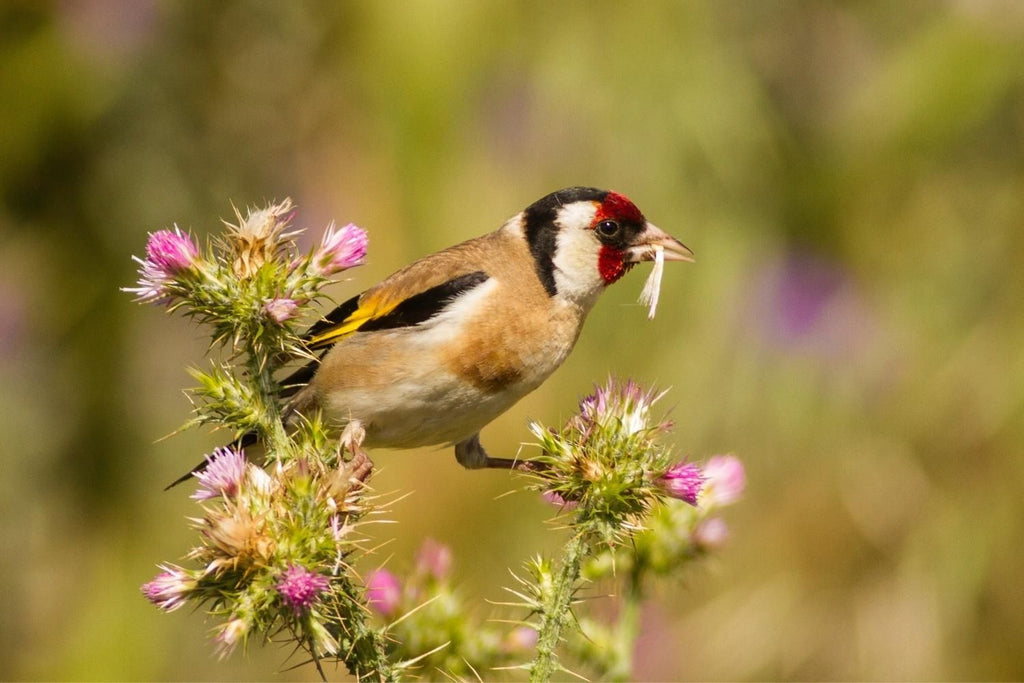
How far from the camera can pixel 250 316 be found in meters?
1.97

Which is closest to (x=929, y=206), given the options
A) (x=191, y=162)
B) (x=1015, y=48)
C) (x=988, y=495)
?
(x=1015, y=48)

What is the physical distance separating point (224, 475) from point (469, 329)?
1.00 m

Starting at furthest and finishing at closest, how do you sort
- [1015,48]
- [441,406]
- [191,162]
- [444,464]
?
[191,162] < [1015,48] < [444,464] < [441,406]

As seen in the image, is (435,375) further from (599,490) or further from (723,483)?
(599,490)

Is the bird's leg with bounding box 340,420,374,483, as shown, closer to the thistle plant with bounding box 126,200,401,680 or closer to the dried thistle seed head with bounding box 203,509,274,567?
the thistle plant with bounding box 126,200,401,680

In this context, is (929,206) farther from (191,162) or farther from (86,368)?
(86,368)

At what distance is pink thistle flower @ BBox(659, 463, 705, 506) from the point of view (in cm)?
193

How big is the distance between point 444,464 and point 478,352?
83.6 inches

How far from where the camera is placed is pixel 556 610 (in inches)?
71.7

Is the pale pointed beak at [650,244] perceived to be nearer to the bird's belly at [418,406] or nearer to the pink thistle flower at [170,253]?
the bird's belly at [418,406]

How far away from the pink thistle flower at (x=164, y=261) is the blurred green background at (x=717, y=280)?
314cm

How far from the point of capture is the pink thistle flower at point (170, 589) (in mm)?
1717

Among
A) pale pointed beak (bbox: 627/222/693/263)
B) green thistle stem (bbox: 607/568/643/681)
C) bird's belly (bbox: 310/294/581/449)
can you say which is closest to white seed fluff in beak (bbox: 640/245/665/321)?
pale pointed beak (bbox: 627/222/693/263)

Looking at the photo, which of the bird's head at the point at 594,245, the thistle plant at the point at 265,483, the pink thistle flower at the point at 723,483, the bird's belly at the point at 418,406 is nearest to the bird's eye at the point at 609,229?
the bird's head at the point at 594,245
